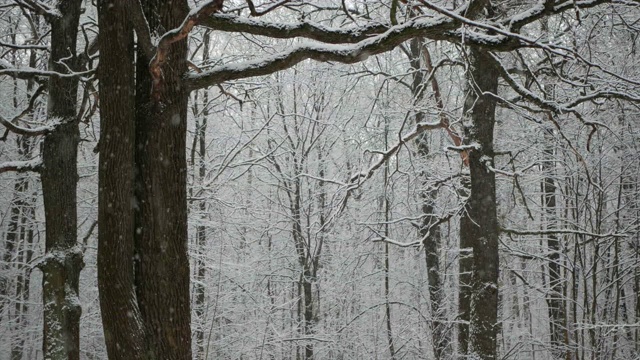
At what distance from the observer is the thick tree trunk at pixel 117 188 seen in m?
2.72

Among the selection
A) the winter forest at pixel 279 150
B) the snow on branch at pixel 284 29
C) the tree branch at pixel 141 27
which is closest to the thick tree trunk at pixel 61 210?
the winter forest at pixel 279 150

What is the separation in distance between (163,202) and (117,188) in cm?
26

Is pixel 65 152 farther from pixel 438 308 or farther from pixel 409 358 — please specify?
pixel 409 358

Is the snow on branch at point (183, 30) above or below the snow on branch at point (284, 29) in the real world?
below

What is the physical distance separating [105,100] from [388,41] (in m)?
1.73

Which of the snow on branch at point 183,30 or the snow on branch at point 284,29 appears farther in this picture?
the snow on branch at point 284,29

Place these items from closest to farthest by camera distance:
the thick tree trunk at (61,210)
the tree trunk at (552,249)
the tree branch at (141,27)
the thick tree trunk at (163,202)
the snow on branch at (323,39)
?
the tree branch at (141,27) < the thick tree trunk at (163,202) < the snow on branch at (323,39) < the thick tree trunk at (61,210) < the tree trunk at (552,249)

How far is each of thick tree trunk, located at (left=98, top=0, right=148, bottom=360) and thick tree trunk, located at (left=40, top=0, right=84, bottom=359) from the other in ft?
8.67

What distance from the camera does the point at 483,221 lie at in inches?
221

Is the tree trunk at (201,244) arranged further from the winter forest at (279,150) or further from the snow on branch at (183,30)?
the snow on branch at (183,30)

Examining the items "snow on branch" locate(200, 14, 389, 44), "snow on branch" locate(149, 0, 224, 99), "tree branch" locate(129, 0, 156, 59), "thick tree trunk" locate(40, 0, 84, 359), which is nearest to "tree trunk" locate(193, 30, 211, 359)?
"thick tree trunk" locate(40, 0, 84, 359)

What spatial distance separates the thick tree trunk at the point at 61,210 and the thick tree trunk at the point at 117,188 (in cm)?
264

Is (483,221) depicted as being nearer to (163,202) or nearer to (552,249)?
(163,202)

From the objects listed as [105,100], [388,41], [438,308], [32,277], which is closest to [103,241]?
[105,100]
